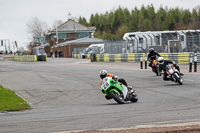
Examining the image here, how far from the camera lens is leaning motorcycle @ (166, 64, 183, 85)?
17578 millimetres

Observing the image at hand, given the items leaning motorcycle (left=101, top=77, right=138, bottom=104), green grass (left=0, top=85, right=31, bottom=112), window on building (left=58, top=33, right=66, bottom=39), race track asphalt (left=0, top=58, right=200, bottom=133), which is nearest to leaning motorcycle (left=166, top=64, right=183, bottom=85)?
race track asphalt (left=0, top=58, right=200, bottom=133)

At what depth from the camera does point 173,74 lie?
17.6m

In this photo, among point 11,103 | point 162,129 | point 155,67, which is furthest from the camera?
point 155,67

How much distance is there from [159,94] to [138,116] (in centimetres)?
589

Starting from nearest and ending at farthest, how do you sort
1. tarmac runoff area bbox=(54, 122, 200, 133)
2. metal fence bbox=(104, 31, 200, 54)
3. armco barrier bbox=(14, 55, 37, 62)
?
tarmac runoff area bbox=(54, 122, 200, 133), metal fence bbox=(104, 31, 200, 54), armco barrier bbox=(14, 55, 37, 62)

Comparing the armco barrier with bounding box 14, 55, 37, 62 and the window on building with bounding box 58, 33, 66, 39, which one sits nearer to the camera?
the armco barrier with bounding box 14, 55, 37, 62

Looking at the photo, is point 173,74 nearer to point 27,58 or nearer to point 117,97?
point 117,97

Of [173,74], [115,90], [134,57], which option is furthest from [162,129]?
[134,57]

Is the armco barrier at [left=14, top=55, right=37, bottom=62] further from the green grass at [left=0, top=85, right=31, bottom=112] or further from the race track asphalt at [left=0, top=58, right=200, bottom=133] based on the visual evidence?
the green grass at [left=0, top=85, right=31, bottom=112]

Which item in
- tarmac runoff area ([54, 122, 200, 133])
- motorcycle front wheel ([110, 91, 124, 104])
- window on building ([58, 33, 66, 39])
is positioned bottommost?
motorcycle front wheel ([110, 91, 124, 104])

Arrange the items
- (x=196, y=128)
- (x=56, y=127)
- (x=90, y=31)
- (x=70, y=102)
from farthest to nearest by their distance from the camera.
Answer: (x=90, y=31) → (x=70, y=102) → (x=56, y=127) → (x=196, y=128)

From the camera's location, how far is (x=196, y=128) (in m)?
6.78

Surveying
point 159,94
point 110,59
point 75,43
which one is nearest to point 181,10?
point 75,43

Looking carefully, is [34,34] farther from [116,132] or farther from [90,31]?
[116,132]
